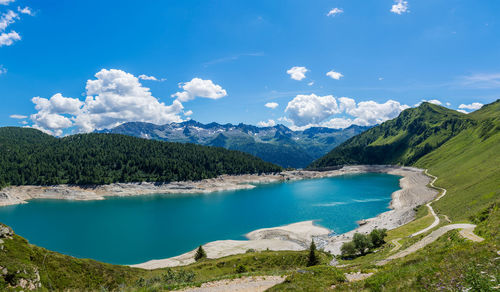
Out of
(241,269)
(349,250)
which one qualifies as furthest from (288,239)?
(241,269)

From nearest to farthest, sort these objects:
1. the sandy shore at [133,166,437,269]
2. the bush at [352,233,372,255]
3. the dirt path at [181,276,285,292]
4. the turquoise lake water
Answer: the dirt path at [181,276,285,292] < the bush at [352,233,372,255] < the sandy shore at [133,166,437,269] < the turquoise lake water

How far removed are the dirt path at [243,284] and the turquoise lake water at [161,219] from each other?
44297mm

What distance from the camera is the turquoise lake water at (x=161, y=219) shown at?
207 ft

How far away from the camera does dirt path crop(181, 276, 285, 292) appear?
16641 millimetres

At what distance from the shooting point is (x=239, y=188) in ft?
555

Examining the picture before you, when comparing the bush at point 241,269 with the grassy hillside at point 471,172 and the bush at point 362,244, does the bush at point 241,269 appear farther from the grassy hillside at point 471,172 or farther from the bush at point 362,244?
the grassy hillside at point 471,172

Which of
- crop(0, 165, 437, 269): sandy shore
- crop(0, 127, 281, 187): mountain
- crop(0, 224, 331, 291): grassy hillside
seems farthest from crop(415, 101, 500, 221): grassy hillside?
crop(0, 127, 281, 187): mountain

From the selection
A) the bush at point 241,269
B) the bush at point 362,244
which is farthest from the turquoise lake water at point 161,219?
the bush at point 241,269

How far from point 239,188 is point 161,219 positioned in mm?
83404

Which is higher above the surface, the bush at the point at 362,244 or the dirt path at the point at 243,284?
the dirt path at the point at 243,284

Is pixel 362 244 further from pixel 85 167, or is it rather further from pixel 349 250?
pixel 85 167

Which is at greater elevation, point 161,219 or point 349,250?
point 349,250

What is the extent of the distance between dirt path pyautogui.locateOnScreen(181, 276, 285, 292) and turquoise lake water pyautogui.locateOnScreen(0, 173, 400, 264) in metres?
44.3

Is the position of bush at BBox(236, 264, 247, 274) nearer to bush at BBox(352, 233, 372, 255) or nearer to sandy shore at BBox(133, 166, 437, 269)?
sandy shore at BBox(133, 166, 437, 269)
